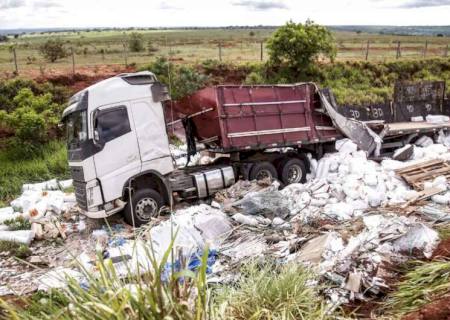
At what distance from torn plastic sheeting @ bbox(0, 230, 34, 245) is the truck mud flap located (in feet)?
26.6

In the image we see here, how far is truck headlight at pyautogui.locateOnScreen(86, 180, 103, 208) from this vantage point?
9.36m

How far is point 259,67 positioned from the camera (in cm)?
2386

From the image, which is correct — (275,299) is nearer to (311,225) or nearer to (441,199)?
(311,225)

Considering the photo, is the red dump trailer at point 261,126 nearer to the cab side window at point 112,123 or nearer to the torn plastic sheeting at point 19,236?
the cab side window at point 112,123

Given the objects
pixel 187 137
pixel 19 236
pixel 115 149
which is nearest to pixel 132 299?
pixel 115 149

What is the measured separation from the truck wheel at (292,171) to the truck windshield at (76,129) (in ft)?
17.5

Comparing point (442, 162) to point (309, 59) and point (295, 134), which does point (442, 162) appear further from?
point (309, 59)

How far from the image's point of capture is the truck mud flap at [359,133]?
12.7 metres

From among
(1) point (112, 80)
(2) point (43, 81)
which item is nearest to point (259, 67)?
(2) point (43, 81)

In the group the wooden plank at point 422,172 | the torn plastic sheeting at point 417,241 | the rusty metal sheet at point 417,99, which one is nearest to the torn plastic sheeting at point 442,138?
the rusty metal sheet at point 417,99

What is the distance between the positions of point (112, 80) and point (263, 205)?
4081 millimetres

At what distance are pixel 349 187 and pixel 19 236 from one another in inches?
283

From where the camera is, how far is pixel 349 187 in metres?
10.4

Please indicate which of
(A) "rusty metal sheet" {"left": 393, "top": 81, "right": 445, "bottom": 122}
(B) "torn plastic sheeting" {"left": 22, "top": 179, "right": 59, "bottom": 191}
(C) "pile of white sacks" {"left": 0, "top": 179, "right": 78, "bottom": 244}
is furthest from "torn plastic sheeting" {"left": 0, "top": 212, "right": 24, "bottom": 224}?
(A) "rusty metal sheet" {"left": 393, "top": 81, "right": 445, "bottom": 122}
